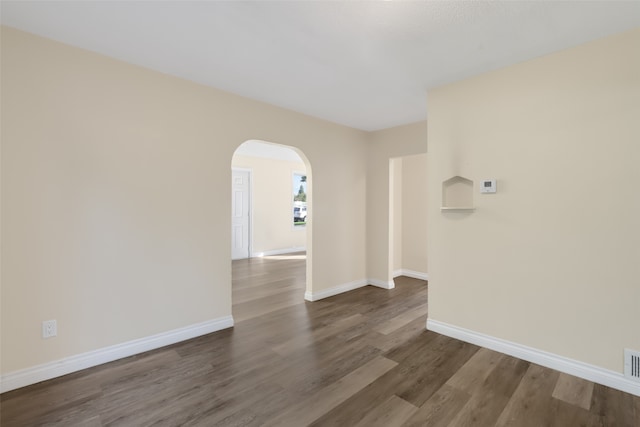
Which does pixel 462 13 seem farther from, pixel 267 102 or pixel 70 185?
pixel 70 185

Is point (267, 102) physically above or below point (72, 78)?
above

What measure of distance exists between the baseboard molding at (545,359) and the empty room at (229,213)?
0.05 feet

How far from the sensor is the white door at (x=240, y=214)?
7.12 m

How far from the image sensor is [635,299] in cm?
198

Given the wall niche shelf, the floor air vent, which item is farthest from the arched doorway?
the floor air vent

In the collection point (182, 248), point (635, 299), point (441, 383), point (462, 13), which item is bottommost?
point (441, 383)

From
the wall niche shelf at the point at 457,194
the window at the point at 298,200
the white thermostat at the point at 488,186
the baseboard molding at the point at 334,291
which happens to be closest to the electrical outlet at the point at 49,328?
the baseboard molding at the point at 334,291

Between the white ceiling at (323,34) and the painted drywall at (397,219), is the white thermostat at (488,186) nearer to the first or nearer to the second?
the white ceiling at (323,34)

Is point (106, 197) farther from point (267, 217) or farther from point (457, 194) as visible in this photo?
point (267, 217)

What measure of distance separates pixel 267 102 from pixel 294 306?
2.59 metres

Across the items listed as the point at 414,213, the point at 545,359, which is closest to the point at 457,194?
the point at 545,359

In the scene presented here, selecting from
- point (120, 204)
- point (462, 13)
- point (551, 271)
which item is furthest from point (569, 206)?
point (120, 204)

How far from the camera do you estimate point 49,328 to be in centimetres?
212

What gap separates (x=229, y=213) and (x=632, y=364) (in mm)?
3533
